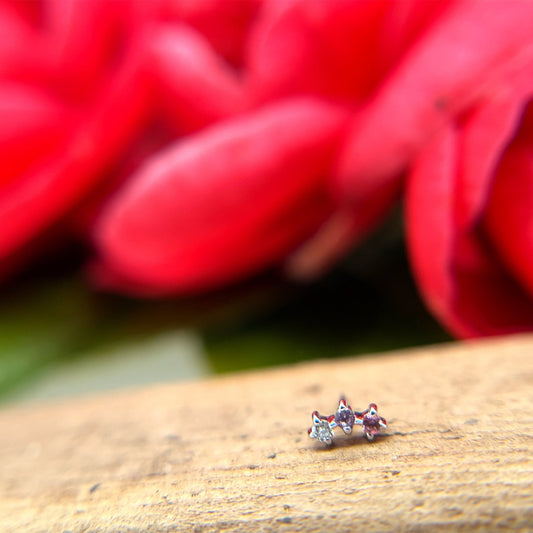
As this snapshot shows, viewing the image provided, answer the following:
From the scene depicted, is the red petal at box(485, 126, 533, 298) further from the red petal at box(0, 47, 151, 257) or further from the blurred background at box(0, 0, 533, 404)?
the red petal at box(0, 47, 151, 257)

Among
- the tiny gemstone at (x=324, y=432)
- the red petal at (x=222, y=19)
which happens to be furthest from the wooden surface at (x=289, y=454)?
the red petal at (x=222, y=19)

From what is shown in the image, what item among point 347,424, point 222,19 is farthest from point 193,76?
point 347,424

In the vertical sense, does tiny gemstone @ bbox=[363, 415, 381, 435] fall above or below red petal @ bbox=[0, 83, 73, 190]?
below

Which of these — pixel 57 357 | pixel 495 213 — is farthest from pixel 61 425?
pixel 495 213

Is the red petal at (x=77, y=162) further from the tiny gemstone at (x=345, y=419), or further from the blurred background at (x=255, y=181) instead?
the tiny gemstone at (x=345, y=419)

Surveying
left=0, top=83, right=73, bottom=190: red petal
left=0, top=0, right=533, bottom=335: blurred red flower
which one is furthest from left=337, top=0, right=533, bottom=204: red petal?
left=0, top=83, right=73, bottom=190: red petal

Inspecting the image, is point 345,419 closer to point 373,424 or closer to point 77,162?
point 373,424
